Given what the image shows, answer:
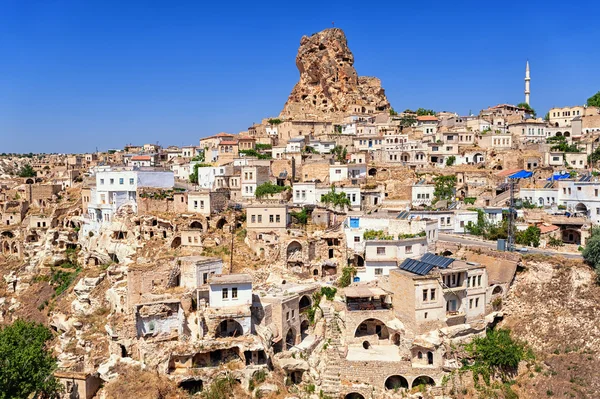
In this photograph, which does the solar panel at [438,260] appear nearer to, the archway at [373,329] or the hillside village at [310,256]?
the hillside village at [310,256]

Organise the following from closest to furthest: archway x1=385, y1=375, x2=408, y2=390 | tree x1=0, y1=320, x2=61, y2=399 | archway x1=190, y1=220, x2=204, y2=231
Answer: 1. tree x1=0, y1=320, x2=61, y2=399
2. archway x1=385, y1=375, x2=408, y2=390
3. archway x1=190, y1=220, x2=204, y2=231

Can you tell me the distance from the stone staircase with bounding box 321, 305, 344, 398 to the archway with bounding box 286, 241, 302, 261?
24.4ft

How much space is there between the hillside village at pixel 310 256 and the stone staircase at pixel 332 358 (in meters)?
0.09

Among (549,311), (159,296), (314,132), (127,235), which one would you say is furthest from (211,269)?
(314,132)

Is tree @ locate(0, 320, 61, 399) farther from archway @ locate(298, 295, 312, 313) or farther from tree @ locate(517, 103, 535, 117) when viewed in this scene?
tree @ locate(517, 103, 535, 117)

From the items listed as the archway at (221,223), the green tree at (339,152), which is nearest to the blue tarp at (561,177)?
the green tree at (339,152)

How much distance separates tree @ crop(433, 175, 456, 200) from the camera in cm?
5172

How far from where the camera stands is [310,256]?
134ft

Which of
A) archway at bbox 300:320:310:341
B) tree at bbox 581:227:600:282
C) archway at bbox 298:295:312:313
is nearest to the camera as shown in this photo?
tree at bbox 581:227:600:282

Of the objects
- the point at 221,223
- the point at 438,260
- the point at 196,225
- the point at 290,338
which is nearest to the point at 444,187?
the point at 438,260

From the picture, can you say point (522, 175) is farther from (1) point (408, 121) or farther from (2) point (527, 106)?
Answer: (2) point (527, 106)

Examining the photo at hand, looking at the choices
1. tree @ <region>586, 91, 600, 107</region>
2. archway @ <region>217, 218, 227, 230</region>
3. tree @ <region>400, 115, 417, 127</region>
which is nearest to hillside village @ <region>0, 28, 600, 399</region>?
archway @ <region>217, 218, 227, 230</region>

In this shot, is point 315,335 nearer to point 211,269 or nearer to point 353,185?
point 211,269

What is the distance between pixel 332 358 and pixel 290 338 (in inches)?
159
